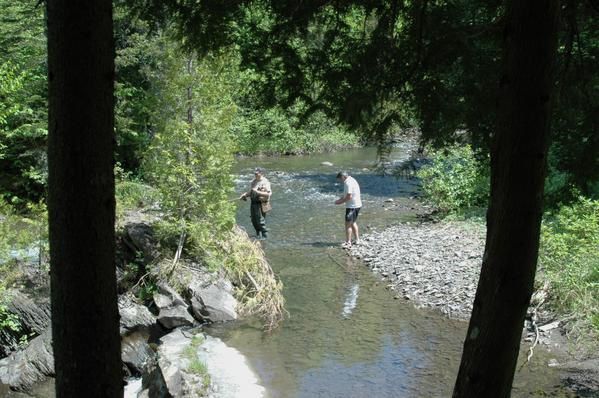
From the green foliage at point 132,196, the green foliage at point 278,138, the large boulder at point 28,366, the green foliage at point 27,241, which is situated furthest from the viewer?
the green foliage at point 278,138

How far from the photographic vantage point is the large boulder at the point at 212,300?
11672 mm

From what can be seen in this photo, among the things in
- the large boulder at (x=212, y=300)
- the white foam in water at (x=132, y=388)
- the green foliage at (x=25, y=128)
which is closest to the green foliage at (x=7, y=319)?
the white foam in water at (x=132, y=388)

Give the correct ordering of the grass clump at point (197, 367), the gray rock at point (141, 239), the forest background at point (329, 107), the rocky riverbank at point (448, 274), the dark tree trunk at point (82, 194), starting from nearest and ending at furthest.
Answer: the dark tree trunk at point (82, 194), the forest background at point (329, 107), the grass clump at point (197, 367), the rocky riverbank at point (448, 274), the gray rock at point (141, 239)

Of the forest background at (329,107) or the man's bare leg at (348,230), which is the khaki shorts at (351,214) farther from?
the forest background at (329,107)

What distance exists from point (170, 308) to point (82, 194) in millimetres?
8906

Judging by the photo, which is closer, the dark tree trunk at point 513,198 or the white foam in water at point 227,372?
the dark tree trunk at point 513,198

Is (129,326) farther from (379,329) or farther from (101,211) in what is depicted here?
(101,211)

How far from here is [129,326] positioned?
11.0 m

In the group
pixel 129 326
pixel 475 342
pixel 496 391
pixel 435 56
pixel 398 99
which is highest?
pixel 435 56

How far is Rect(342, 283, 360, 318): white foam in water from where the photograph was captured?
12.0 m

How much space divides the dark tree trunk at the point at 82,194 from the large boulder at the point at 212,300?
860 centimetres

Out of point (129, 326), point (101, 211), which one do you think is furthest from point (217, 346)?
point (101, 211)

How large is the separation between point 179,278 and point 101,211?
370 inches

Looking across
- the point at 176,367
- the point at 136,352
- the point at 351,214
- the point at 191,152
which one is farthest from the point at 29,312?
the point at 351,214
